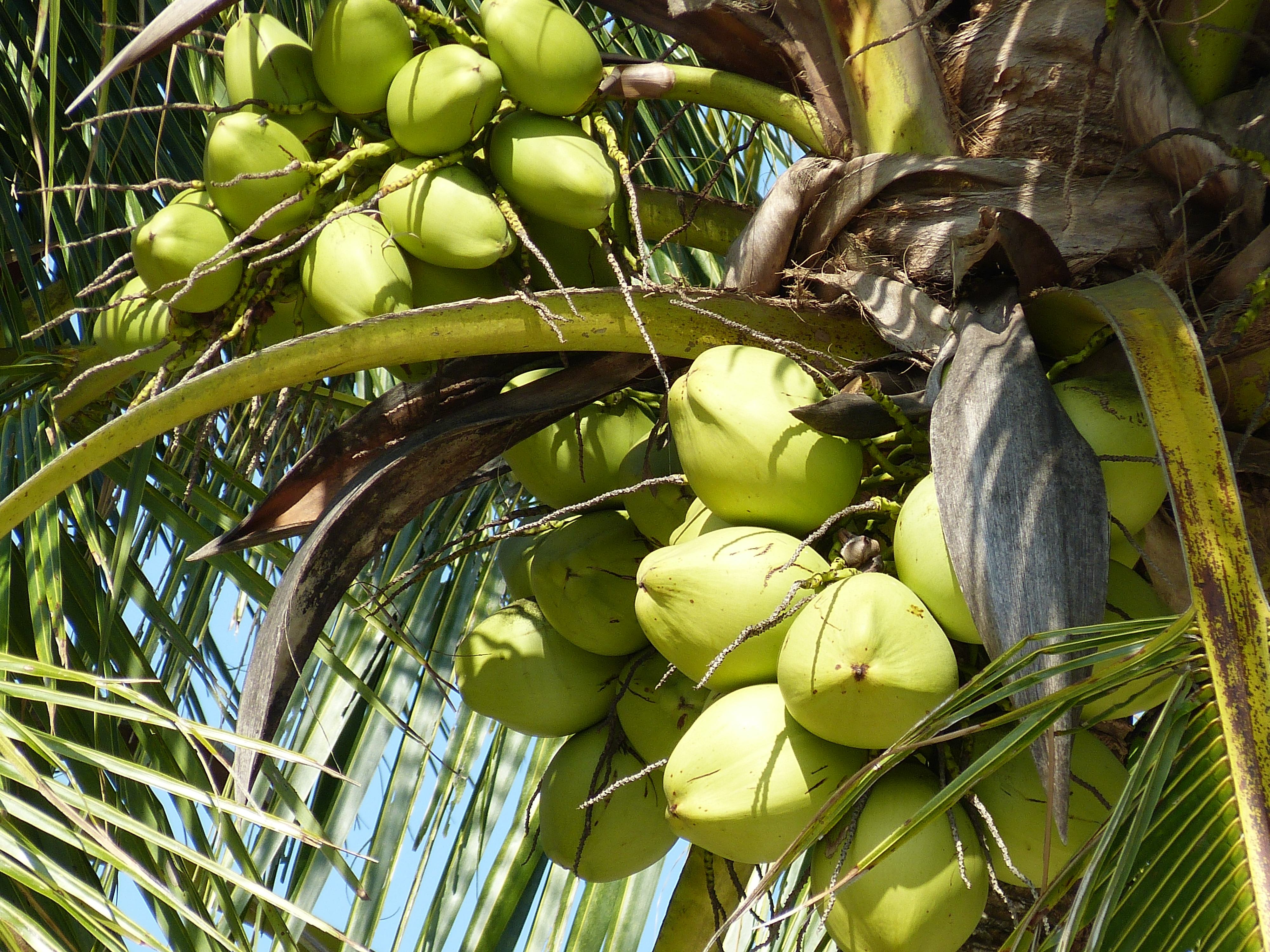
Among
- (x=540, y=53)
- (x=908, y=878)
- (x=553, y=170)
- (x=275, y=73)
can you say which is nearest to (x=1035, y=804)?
(x=908, y=878)

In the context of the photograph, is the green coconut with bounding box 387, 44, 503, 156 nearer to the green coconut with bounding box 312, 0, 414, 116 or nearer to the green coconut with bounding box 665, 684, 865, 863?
the green coconut with bounding box 312, 0, 414, 116

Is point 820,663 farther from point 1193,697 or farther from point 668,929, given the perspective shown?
point 668,929

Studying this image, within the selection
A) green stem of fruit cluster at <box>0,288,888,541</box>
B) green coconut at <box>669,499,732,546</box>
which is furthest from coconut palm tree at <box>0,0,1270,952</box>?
green coconut at <box>669,499,732,546</box>

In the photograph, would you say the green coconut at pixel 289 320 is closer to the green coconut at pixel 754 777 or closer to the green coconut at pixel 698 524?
the green coconut at pixel 698 524

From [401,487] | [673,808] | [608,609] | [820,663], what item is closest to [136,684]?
→ [401,487]

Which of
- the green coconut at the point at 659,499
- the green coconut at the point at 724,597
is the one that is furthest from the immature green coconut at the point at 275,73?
the green coconut at the point at 724,597

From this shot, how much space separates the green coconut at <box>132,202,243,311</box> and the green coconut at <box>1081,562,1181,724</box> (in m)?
0.78

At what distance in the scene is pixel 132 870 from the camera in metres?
0.71

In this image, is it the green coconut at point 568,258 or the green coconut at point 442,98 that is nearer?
the green coconut at point 442,98

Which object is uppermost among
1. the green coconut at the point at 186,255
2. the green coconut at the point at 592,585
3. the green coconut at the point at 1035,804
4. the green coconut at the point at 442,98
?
the green coconut at the point at 442,98

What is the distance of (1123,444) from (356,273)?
652 mm

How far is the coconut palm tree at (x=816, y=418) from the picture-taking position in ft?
2.17

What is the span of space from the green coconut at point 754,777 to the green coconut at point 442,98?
572 millimetres

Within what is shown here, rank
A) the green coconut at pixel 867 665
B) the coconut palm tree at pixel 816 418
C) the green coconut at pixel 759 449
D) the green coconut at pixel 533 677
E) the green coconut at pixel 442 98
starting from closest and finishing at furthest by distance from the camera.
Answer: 1. the coconut palm tree at pixel 816 418
2. the green coconut at pixel 867 665
3. the green coconut at pixel 759 449
4. the green coconut at pixel 442 98
5. the green coconut at pixel 533 677
